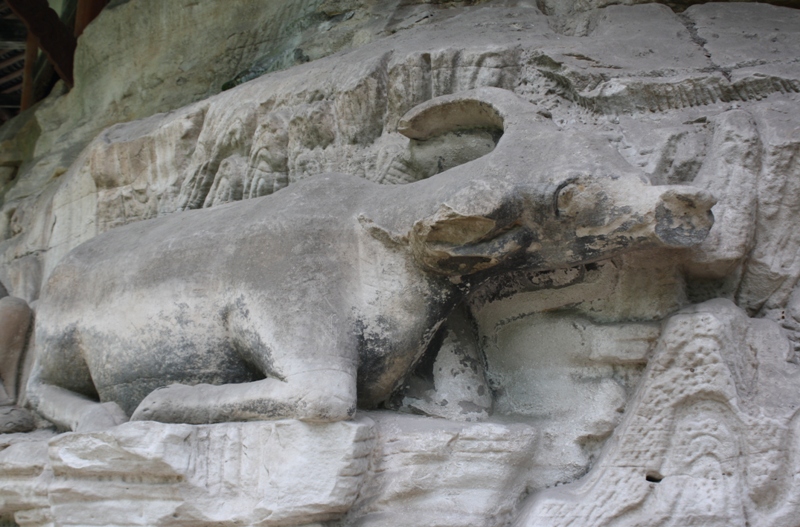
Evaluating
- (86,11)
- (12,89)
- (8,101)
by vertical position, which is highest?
(86,11)

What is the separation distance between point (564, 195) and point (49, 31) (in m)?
4.88

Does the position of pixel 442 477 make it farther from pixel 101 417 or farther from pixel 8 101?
pixel 8 101

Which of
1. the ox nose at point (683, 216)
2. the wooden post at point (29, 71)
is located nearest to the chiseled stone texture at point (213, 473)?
the ox nose at point (683, 216)

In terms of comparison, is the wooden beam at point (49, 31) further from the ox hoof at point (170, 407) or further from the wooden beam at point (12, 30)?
the ox hoof at point (170, 407)

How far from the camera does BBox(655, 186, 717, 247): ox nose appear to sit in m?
1.77

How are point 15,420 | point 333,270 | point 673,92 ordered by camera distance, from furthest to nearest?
1. point 15,420
2. point 673,92
3. point 333,270

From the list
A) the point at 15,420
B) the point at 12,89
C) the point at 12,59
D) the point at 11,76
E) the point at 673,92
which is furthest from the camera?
the point at 12,89

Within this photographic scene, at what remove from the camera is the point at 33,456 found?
209 cm

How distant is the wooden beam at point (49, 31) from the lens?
522 cm

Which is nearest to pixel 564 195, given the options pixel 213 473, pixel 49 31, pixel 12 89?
pixel 213 473

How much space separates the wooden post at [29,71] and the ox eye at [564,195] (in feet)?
17.2

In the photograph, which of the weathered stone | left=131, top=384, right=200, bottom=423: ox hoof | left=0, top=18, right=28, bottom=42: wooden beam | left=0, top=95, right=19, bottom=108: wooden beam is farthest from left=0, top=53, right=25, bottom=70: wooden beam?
the weathered stone

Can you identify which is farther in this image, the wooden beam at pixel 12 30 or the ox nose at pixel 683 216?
the wooden beam at pixel 12 30

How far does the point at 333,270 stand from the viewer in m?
2.03
